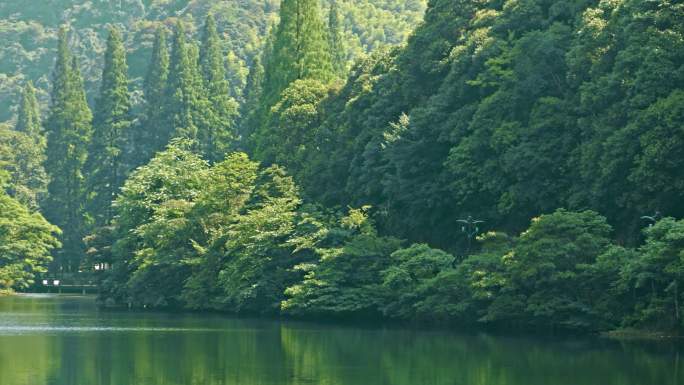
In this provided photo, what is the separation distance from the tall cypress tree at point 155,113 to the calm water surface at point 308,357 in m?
65.3

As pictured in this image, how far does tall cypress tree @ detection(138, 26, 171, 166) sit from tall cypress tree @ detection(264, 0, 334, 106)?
30.7 metres

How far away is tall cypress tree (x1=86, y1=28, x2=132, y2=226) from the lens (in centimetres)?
12588

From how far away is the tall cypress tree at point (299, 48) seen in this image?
309ft

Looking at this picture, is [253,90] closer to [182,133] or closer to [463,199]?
[182,133]

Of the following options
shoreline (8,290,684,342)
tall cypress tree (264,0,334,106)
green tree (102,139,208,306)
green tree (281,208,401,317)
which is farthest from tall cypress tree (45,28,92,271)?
green tree (281,208,401,317)

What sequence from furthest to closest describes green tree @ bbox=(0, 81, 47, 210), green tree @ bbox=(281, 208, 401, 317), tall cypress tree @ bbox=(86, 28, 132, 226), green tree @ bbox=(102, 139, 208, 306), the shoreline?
1. green tree @ bbox=(0, 81, 47, 210)
2. tall cypress tree @ bbox=(86, 28, 132, 226)
3. green tree @ bbox=(102, 139, 208, 306)
4. green tree @ bbox=(281, 208, 401, 317)
5. the shoreline

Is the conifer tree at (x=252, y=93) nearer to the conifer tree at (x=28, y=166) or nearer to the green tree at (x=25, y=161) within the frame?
the green tree at (x=25, y=161)

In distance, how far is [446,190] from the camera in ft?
219

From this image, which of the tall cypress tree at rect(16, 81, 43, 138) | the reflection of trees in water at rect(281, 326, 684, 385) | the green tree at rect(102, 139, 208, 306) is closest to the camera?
the reflection of trees in water at rect(281, 326, 684, 385)

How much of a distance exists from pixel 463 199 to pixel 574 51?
865cm

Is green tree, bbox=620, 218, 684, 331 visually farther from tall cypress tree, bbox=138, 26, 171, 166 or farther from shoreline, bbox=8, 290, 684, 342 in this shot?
tall cypress tree, bbox=138, 26, 171, 166

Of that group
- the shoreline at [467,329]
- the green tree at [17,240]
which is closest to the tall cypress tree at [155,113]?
the green tree at [17,240]

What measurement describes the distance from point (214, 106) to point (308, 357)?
8295 cm

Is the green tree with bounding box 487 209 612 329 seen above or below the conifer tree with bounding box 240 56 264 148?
below
